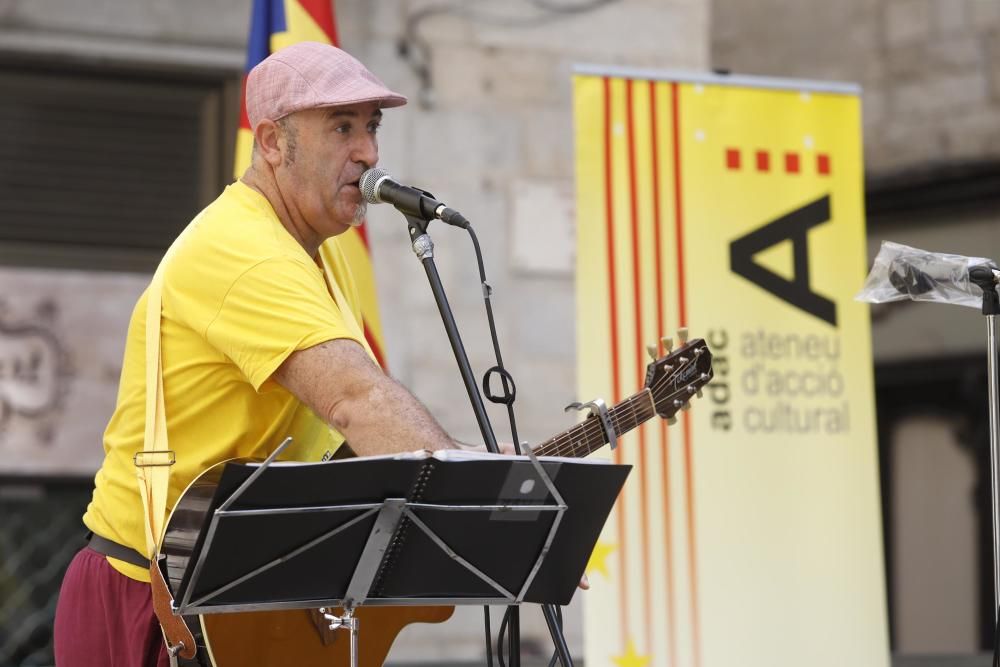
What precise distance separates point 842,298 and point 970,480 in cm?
327

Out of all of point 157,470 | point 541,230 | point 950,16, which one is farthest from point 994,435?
point 950,16

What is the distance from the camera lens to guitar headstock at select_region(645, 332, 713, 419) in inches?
132

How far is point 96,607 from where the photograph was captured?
2.96 meters

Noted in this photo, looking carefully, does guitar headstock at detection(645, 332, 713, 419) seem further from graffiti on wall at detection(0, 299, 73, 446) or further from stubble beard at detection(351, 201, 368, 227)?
graffiti on wall at detection(0, 299, 73, 446)

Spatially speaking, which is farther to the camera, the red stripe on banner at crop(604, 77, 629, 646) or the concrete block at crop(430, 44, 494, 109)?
the concrete block at crop(430, 44, 494, 109)

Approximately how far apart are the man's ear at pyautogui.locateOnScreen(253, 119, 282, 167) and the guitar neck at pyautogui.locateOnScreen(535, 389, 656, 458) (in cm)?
82

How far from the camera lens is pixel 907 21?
824cm

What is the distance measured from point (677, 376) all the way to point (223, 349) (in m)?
1.12

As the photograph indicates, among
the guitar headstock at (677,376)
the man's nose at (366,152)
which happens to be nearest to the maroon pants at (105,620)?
the man's nose at (366,152)

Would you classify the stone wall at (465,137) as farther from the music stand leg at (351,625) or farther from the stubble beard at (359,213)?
the music stand leg at (351,625)

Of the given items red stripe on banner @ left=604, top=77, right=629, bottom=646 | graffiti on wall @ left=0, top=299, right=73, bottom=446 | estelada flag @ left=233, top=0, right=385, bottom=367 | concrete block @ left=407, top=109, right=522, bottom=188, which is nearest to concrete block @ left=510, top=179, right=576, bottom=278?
concrete block @ left=407, top=109, right=522, bottom=188

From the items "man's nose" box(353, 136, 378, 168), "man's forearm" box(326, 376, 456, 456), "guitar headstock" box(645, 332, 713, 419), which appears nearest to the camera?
"man's forearm" box(326, 376, 456, 456)

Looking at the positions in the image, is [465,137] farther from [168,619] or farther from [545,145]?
[168,619]

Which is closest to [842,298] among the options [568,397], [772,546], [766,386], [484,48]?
[766,386]
